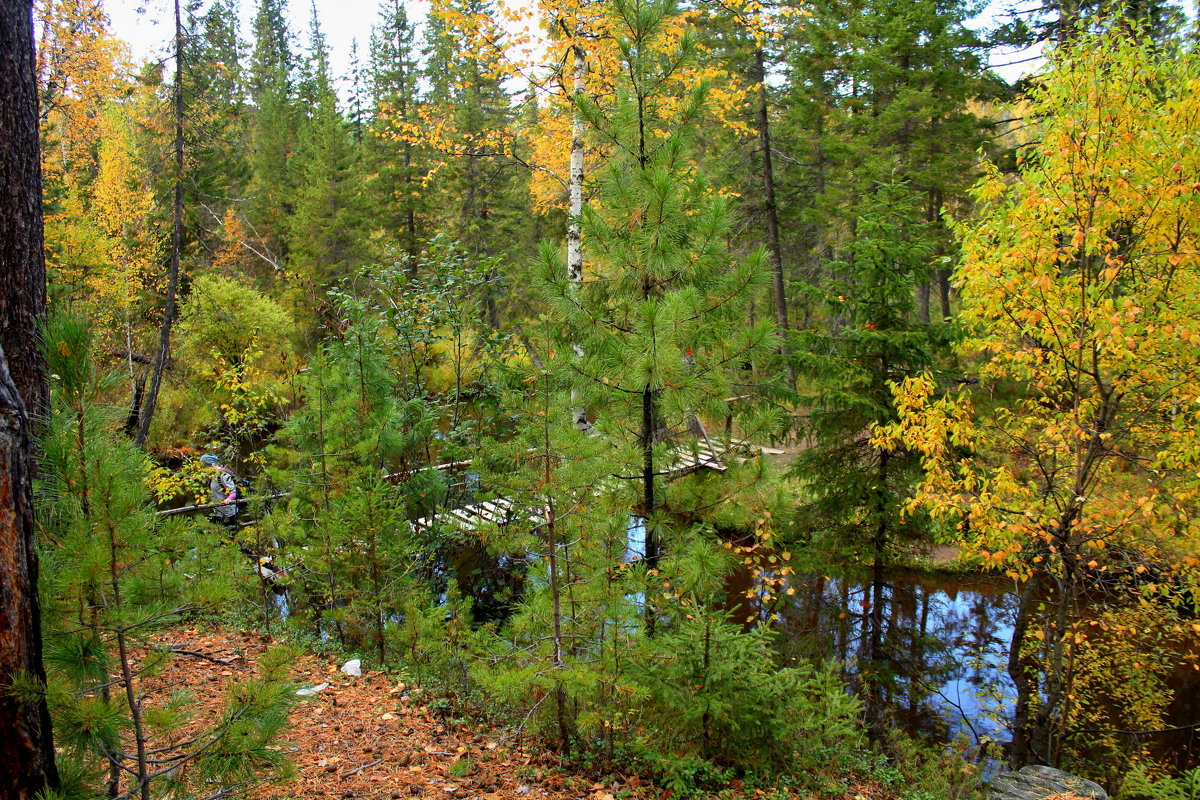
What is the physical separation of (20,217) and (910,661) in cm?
955

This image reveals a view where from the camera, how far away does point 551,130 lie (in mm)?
10023

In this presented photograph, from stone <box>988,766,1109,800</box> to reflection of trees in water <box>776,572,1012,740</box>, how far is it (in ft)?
7.29

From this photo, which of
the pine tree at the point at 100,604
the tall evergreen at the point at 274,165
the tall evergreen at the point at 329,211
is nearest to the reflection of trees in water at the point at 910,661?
the pine tree at the point at 100,604

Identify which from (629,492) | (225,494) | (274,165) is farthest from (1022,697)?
(274,165)

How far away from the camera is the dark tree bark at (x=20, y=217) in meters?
2.65

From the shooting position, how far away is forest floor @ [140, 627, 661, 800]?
4.11 meters

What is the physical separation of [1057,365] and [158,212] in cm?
1325

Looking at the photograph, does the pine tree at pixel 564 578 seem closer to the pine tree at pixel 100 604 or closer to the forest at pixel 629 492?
the forest at pixel 629 492

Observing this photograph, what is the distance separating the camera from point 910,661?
8.57 metres

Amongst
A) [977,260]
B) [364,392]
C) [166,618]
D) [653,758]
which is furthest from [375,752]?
[977,260]

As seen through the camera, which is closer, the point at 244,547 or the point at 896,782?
the point at 896,782

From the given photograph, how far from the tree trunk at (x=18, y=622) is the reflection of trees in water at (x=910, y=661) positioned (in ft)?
24.4

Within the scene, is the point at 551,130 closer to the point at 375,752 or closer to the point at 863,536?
the point at 863,536

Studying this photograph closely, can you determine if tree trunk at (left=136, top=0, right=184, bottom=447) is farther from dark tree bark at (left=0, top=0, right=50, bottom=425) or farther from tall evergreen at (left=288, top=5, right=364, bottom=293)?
tall evergreen at (left=288, top=5, right=364, bottom=293)
